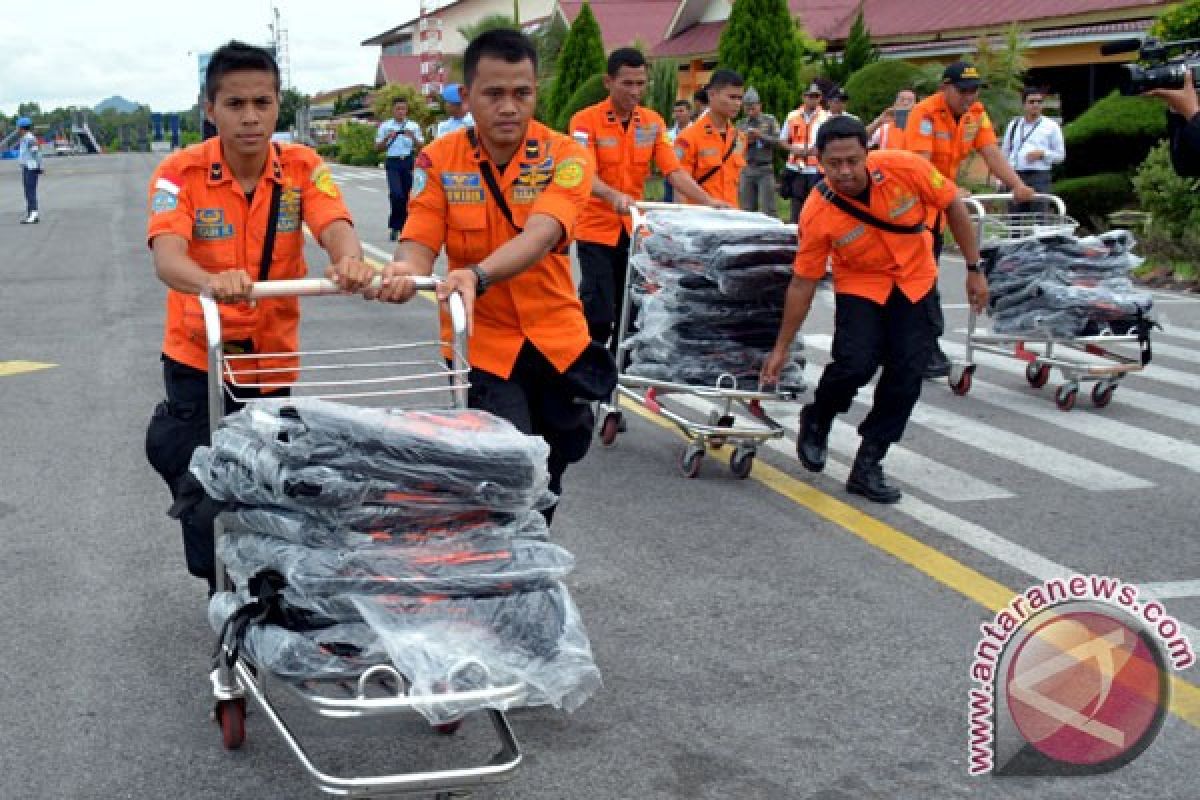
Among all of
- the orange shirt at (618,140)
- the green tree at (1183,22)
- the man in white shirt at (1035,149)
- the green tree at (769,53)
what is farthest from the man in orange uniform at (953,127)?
the green tree at (769,53)

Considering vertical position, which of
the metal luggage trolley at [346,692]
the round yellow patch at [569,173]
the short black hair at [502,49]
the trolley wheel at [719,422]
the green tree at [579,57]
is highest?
the green tree at [579,57]

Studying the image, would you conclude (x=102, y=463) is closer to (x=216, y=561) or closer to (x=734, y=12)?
(x=216, y=561)

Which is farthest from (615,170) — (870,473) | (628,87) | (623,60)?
(870,473)

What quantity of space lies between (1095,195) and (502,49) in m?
16.8

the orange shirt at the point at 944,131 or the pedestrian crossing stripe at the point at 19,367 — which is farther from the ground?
the orange shirt at the point at 944,131

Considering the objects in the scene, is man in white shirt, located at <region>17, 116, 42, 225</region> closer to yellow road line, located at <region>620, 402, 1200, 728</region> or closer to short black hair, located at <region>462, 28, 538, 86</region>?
yellow road line, located at <region>620, 402, 1200, 728</region>

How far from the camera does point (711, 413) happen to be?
7.86 metres

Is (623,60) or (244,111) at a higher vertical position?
(623,60)

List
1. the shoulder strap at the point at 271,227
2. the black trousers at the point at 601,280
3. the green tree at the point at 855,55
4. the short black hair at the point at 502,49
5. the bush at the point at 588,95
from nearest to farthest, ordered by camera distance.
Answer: the shoulder strap at the point at 271,227
the short black hair at the point at 502,49
the black trousers at the point at 601,280
the green tree at the point at 855,55
the bush at the point at 588,95

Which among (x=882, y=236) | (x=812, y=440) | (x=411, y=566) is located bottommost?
(x=812, y=440)

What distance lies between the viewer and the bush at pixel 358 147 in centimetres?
5830

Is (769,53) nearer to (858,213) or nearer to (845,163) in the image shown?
(858,213)

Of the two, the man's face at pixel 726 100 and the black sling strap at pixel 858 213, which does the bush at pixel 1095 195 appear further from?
the black sling strap at pixel 858 213

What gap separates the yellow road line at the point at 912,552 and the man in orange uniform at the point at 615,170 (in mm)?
1382
